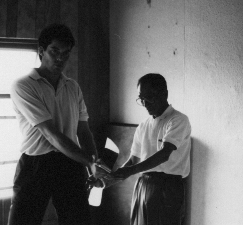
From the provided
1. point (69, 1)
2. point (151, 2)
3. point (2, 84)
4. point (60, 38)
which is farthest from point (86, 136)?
point (69, 1)

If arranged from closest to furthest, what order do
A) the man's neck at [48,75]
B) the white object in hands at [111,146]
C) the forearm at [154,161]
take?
the forearm at [154,161], the man's neck at [48,75], the white object in hands at [111,146]

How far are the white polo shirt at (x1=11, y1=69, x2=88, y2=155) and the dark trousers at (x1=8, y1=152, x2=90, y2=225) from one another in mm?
81

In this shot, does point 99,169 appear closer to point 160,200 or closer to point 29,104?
point 160,200

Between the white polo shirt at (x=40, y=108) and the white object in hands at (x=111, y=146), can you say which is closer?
the white polo shirt at (x=40, y=108)

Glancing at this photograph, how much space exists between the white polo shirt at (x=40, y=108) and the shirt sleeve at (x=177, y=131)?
1.98 ft

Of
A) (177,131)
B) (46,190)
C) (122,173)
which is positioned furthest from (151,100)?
(46,190)

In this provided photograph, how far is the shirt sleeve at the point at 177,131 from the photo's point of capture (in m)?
2.12

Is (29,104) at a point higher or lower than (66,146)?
higher

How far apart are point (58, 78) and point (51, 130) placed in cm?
39

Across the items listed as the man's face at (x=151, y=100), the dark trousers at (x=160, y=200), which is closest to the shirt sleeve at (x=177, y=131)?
the man's face at (x=151, y=100)

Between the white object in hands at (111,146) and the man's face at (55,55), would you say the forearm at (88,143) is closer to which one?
the man's face at (55,55)

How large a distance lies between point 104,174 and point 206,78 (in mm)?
1021

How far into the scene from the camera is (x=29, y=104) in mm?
2197

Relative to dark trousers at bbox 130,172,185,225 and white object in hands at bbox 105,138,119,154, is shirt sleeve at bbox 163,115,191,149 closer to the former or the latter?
dark trousers at bbox 130,172,185,225
